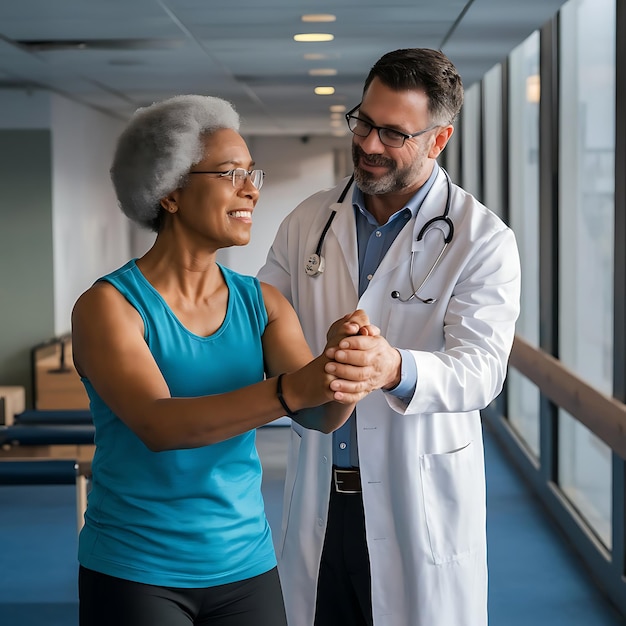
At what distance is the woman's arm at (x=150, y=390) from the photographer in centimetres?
142

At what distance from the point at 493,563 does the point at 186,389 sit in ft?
10.6

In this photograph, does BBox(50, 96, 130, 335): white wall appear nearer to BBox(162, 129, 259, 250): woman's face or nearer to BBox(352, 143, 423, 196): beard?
BBox(352, 143, 423, 196): beard

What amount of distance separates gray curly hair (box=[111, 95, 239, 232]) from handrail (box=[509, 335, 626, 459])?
242cm

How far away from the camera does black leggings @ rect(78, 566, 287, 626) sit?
1.46 metres

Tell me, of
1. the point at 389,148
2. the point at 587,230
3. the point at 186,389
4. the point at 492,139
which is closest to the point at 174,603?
the point at 186,389

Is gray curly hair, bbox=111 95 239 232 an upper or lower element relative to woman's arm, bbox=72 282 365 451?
upper

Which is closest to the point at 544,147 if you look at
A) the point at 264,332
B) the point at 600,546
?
the point at 600,546

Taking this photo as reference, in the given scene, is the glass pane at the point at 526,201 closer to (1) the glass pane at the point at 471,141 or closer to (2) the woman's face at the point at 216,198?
(1) the glass pane at the point at 471,141

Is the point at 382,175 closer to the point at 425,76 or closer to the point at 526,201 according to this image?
the point at 425,76

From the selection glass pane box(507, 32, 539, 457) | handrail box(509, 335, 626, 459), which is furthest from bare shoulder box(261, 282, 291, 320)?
glass pane box(507, 32, 539, 457)

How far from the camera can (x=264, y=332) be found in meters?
1.65

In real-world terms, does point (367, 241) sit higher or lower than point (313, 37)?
lower

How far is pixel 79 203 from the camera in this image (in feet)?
27.7

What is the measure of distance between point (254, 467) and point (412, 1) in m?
3.00
